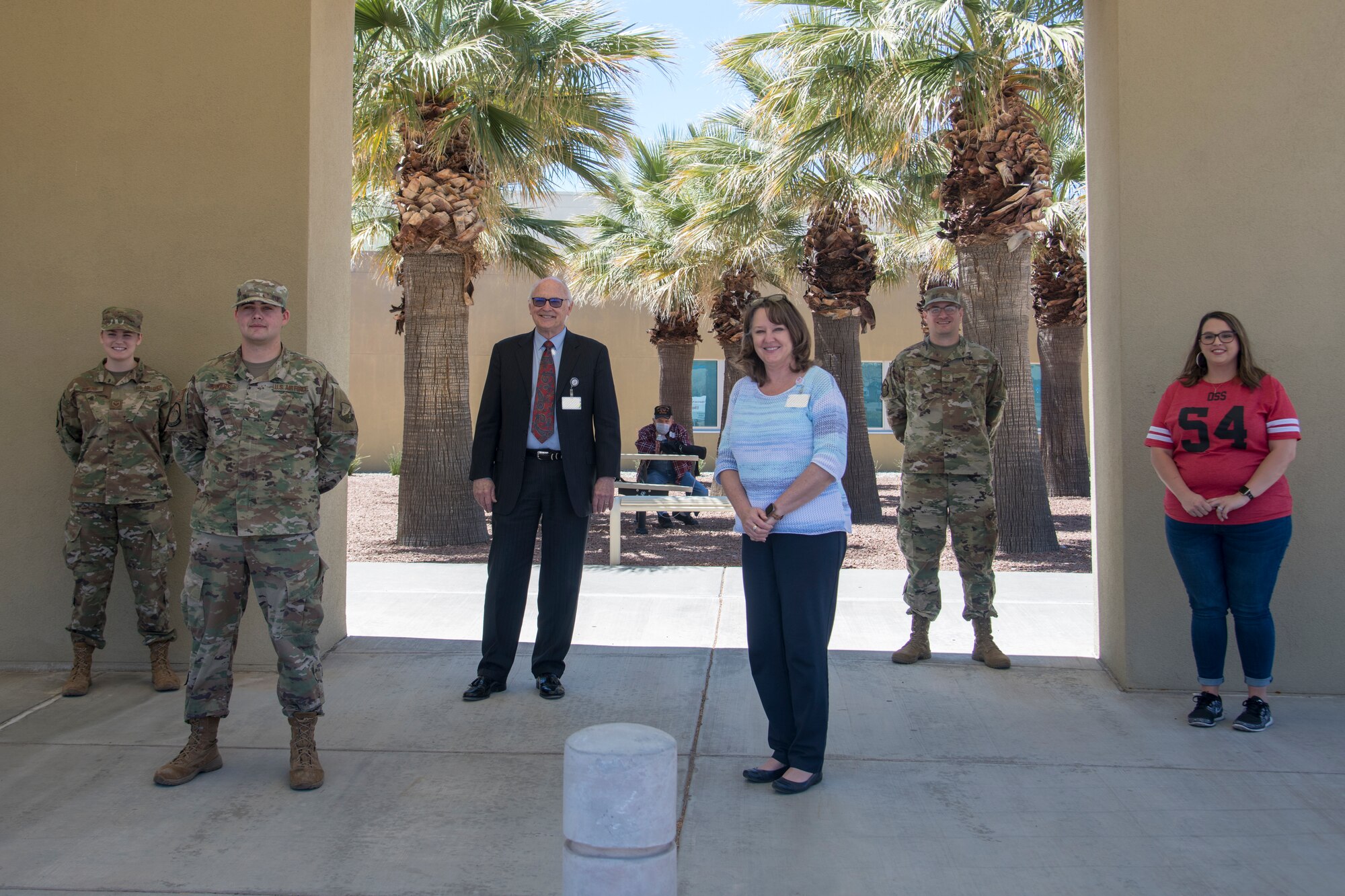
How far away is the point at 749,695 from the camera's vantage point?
5.04m

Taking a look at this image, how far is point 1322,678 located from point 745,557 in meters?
3.08

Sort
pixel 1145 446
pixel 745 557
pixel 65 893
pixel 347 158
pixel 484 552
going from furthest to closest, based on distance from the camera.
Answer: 1. pixel 484 552
2. pixel 347 158
3. pixel 1145 446
4. pixel 745 557
5. pixel 65 893

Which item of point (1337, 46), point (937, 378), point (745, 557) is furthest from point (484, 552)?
point (1337, 46)

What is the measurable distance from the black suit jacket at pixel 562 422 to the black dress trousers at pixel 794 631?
1.20 metres

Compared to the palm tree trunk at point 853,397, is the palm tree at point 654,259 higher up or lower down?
higher up

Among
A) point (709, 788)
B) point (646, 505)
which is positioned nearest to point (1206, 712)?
point (709, 788)

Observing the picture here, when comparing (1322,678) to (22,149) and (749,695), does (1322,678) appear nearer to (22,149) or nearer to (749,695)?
(749,695)

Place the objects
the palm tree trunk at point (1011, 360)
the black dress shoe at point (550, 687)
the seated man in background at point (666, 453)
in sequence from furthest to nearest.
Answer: the seated man in background at point (666, 453) < the palm tree trunk at point (1011, 360) < the black dress shoe at point (550, 687)

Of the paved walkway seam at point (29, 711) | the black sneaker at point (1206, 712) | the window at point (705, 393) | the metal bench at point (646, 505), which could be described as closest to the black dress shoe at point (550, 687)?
the paved walkway seam at point (29, 711)

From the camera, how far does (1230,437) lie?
4.41 meters

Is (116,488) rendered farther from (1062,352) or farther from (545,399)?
(1062,352)

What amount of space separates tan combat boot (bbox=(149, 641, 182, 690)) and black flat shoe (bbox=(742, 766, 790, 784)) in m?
2.93

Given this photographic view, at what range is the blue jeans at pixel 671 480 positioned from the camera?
1280 cm

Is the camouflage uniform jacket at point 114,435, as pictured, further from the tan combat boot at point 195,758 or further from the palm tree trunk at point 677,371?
the palm tree trunk at point 677,371
